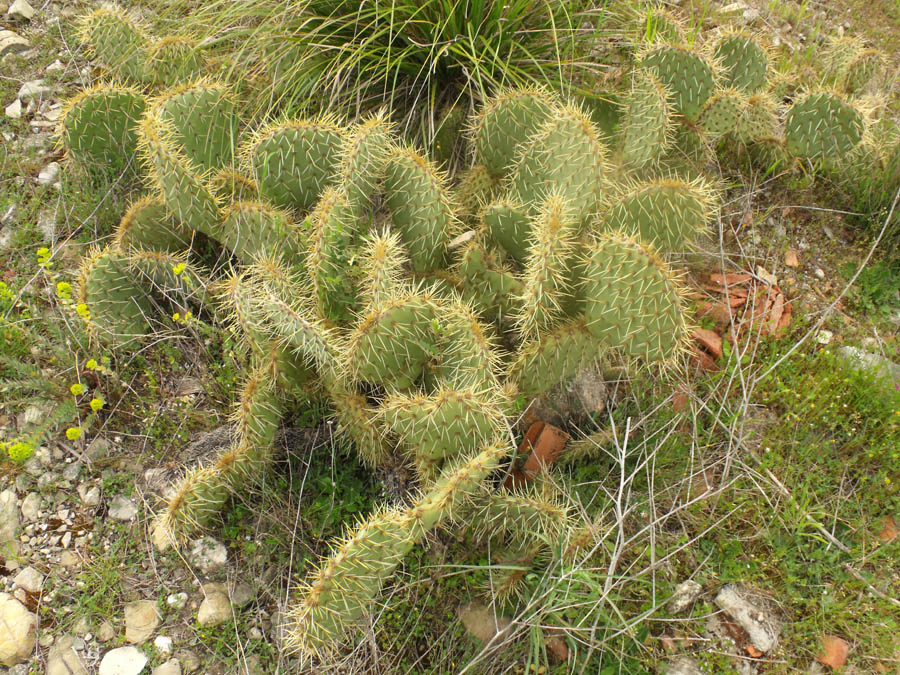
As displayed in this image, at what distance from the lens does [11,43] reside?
3410 mm

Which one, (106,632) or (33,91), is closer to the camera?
(106,632)

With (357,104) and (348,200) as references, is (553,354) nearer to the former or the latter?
(348,200)

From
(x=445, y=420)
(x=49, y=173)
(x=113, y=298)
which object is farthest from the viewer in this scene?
(x=49, y=173)

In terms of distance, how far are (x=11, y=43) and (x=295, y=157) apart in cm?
221

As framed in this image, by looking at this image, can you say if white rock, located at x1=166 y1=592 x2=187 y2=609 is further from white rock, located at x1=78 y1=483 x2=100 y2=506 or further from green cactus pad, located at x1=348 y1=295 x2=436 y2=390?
green cactus pad, located at x1=348 y1=295 x2=436 y2=390

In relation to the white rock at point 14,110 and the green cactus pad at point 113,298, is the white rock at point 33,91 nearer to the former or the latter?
the white rock at point 14,110

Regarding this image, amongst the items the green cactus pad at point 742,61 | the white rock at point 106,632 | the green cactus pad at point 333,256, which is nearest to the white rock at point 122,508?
the white rock at point 106,632

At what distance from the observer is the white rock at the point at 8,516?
207cm

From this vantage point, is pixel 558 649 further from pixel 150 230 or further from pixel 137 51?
pixel 137 51

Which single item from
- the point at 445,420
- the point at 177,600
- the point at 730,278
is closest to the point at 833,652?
the point at 445,420

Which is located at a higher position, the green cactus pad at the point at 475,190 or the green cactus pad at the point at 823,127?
the green cactus pad at the point at 823,127

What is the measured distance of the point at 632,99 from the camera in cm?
256

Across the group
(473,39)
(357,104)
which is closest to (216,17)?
(357,104)

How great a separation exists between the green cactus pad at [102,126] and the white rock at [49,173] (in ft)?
0.85
